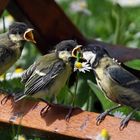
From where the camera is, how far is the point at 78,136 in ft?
10.6

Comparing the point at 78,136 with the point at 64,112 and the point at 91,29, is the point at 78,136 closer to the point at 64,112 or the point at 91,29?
the point at 64,112

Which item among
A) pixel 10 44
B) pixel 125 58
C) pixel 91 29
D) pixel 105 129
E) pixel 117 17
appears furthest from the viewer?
pixel 91 29

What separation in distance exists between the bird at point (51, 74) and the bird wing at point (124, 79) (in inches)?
7.7

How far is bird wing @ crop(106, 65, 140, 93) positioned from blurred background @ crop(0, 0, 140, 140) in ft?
0.59

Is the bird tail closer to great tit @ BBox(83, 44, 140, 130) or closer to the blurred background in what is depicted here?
the blurred background

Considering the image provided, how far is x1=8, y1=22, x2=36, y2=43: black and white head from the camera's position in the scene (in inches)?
153

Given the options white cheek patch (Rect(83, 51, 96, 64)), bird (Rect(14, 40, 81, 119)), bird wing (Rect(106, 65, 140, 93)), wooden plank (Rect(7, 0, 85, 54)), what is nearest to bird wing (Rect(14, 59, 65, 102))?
bird (Rect(14, 40, 81, 119))

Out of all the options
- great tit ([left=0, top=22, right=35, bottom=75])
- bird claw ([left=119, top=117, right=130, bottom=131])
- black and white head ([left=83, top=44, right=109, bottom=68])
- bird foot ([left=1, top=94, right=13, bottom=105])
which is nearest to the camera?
bird claw ([left=119, top=117, right=130, bottom=131])

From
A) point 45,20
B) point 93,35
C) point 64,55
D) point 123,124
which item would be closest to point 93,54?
point 64,55

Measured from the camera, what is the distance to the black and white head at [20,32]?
388cm

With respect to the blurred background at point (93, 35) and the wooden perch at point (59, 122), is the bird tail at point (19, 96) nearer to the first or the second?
the wooden perch at point (59, 122)

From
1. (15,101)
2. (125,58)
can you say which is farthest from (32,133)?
(125,58)

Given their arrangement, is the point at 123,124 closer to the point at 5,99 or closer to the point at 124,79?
the point at 124,79

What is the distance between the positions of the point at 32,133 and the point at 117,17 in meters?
1.86
